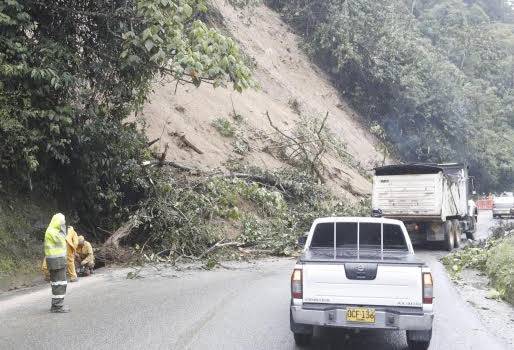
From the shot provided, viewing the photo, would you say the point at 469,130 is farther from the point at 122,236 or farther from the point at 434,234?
the point at 122,236

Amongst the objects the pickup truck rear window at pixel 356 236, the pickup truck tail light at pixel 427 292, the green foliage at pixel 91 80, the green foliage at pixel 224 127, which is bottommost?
the pickup truck tail light at pixel 427 292

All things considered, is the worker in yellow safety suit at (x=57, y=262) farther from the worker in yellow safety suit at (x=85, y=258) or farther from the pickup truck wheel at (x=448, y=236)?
the pickup truck wheel at (x=448, y=236)

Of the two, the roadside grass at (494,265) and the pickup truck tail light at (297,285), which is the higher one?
the pickup truck tail light at (297,285)

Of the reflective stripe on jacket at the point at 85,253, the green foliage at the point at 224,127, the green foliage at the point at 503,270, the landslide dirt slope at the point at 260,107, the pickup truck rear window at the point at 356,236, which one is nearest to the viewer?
the pickup truck rear window at the point at 356,236

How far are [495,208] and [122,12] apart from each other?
29.9 meters

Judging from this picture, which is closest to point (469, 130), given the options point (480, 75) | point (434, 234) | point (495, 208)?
point (495, 208)

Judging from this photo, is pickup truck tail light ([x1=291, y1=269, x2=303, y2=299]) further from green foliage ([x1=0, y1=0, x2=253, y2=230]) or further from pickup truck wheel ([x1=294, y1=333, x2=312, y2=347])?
green foliage ([x1=0, y1=0, x2=253, y2=230])

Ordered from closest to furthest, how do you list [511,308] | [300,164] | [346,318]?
[346,318] → [511,308] → [300,164]

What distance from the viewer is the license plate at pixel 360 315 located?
21.5 ft

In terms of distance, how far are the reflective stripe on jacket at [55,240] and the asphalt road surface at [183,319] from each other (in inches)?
33.8

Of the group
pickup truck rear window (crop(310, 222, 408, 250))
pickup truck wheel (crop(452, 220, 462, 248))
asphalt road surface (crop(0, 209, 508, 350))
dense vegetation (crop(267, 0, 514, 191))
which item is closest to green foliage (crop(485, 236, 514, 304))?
asphalt road surface (crop(0, 209, 508, 350))

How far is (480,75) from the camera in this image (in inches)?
2432

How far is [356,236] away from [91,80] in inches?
309

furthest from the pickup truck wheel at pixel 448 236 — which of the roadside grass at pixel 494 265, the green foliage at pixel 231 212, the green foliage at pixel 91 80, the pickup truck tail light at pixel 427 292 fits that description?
the pickup truck tail light at pixel 427 292
